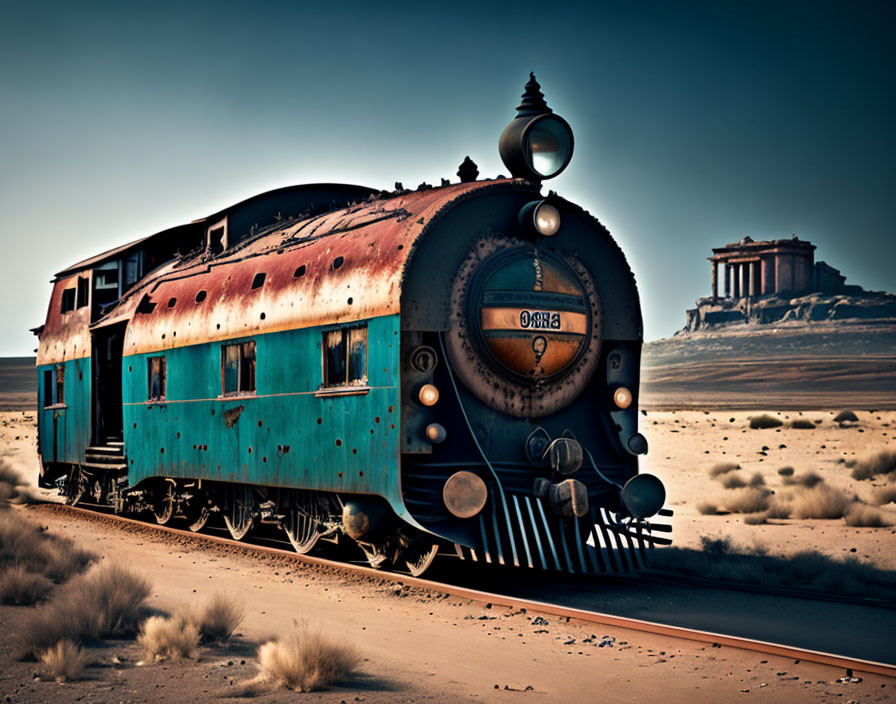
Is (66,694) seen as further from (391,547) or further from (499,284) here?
(499,284)

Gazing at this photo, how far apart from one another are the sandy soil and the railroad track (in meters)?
4.96

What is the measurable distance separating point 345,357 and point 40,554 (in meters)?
4.22

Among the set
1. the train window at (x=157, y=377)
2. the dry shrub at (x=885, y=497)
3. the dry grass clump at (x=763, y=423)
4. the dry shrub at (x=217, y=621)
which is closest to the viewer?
the dry shrub at (x=217, y=621)

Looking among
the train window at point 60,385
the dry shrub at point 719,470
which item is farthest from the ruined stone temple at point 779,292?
the train window at point 60,385

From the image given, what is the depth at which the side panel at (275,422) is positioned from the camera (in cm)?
997

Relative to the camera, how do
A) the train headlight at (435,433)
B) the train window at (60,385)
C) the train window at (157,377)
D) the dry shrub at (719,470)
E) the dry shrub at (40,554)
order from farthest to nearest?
the dry shrub at (719,470), the train window at (60,385), the train window at (157,377), the dry shrub at (40,554), the train headlight at (435,433)

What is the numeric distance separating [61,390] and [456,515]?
11966mm

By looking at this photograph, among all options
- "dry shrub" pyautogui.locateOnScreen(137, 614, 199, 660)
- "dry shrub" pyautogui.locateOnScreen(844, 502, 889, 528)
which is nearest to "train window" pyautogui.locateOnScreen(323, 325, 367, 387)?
"dry shrub" pyautogui.locateOnScreen(137, 614, 199, 660)

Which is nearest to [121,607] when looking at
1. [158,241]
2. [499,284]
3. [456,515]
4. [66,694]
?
[66,694]

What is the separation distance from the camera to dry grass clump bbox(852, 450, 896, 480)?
75.7 feet

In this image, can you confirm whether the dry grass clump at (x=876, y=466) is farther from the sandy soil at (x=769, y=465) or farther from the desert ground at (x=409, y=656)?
the desert ground at (x=409, y=656)

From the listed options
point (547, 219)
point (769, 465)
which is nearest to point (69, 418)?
point (547, 219)

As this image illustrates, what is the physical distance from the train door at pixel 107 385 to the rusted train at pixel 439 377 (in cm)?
399

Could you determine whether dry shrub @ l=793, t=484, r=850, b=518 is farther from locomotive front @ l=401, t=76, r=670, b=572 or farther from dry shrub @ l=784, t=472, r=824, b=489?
locomotive front @ l=401, t=76, r=670, b=572
